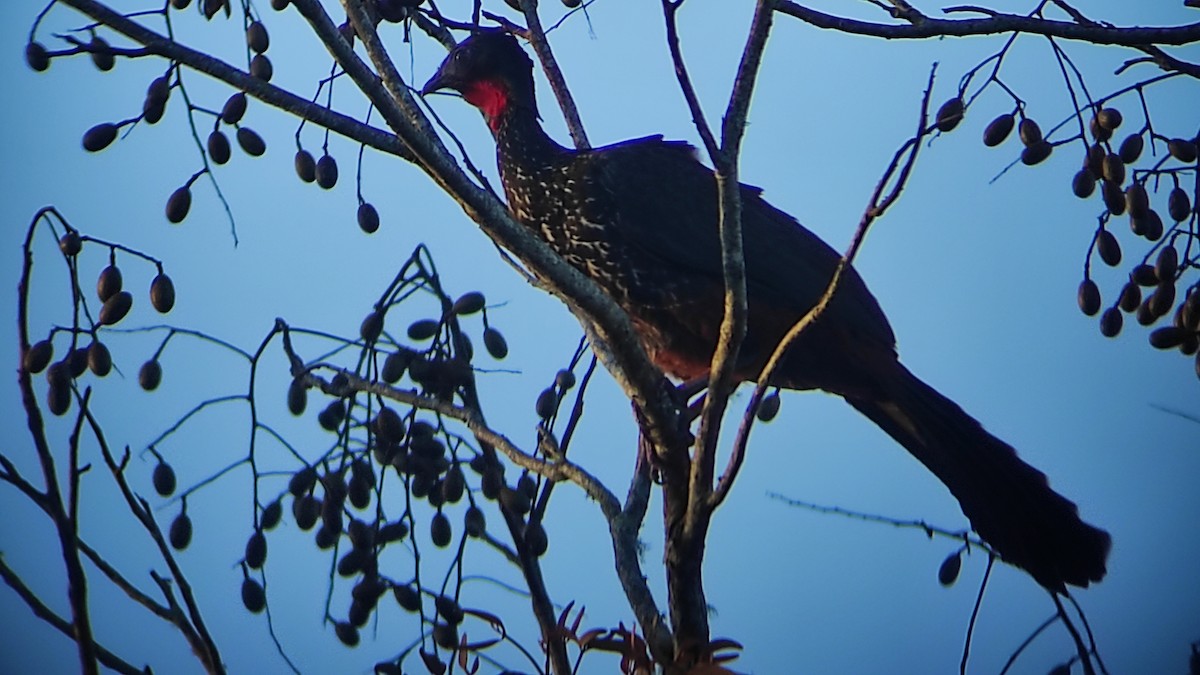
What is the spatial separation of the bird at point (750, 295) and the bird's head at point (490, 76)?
12 cm

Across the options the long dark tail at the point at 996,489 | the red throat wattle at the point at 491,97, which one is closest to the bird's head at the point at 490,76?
the red throat wattle at the point at 491,97

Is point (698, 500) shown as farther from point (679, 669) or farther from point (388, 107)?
point (388, 107)

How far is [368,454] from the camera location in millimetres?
2135

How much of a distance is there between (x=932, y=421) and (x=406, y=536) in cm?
107

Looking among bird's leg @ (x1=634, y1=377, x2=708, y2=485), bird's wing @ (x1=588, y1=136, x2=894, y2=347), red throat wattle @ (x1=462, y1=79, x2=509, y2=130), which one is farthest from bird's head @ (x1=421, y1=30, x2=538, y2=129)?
bird's leg @ (x1=634, y1=377, x2=708, y2=485)

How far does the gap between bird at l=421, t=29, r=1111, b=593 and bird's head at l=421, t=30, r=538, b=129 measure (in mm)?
119

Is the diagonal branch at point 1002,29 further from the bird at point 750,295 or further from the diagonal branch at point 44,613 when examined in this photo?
the diagonal branch at point 44,613

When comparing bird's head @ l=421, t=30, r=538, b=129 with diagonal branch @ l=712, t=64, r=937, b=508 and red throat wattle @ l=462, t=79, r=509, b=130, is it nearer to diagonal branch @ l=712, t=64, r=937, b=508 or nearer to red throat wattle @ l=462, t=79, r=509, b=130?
red throat wattle @ l=462, t=79, r=509, b=130

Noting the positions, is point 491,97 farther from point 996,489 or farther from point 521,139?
point 996,489

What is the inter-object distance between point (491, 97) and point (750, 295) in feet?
2.65

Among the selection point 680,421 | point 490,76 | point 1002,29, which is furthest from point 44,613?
point 490,76

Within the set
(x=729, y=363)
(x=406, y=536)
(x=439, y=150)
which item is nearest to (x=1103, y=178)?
(x=729, y=363)

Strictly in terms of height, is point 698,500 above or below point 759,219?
below

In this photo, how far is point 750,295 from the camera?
→ 2805 mm
